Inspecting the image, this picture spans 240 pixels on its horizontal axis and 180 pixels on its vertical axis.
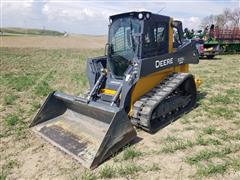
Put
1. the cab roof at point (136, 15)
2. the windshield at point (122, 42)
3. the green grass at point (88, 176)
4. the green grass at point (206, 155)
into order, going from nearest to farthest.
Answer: the green grass at point (88, 176), the green grass at point (206, 155), the cab roof at point (136, 15), the windshield at point (122, 42)

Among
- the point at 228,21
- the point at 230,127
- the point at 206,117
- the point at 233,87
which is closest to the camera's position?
the point at 230,127

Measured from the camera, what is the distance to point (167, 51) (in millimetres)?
6621

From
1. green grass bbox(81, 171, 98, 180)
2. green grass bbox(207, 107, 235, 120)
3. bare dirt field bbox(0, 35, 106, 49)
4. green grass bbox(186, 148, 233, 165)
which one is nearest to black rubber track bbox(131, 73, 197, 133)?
green grass bbox(207, 107, 235, 120)

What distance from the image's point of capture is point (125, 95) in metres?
5.46

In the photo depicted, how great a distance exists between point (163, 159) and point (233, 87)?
5.86m

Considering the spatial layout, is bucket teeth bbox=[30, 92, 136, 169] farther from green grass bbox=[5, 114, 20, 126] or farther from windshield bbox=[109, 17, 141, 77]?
windshield bbox=[109, 17, 141, 77]

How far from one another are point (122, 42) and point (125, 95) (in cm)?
145

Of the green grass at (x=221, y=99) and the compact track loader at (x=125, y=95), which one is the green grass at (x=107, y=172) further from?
the green grass at (x=221, y=99)

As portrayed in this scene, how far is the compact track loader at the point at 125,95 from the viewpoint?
4.86m

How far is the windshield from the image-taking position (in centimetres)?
601

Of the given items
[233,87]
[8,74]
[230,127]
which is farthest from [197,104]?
[8,74]

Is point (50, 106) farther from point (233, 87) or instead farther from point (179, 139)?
point (233, 87)

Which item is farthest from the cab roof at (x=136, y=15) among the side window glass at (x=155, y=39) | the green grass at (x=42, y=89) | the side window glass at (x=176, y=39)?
the green grass at (x=42, y=89)

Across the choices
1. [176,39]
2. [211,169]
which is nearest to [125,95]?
[211,169]
